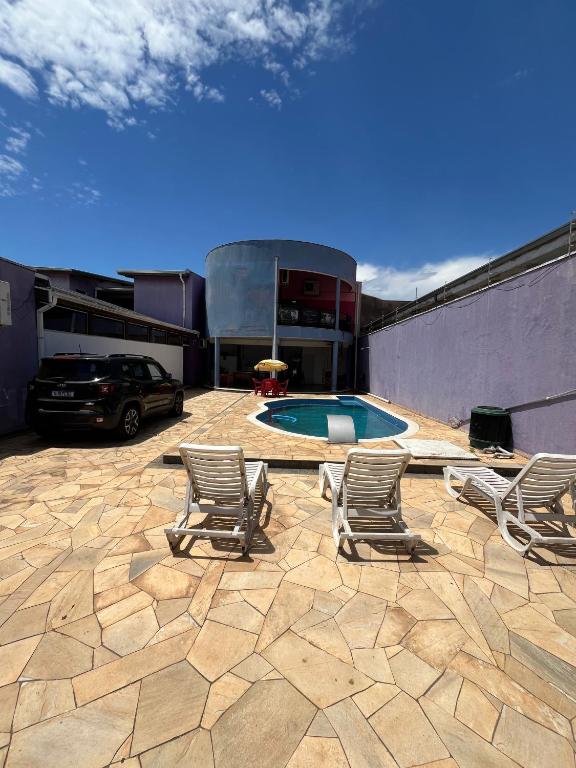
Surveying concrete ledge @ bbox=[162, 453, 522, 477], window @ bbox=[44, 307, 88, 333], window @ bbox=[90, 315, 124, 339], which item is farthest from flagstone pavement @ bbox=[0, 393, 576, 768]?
window @ bbox=[90, 315, 124, 339]

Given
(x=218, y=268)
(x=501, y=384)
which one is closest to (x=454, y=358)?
(x=501, y=384)

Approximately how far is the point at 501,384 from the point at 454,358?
2349 mm

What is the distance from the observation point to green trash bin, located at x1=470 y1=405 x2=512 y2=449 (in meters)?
7.03

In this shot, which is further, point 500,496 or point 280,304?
point 280,304

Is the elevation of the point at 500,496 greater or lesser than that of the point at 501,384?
lesser

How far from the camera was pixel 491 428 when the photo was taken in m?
7.06

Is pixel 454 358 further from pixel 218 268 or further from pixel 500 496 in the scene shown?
pixel 218 268

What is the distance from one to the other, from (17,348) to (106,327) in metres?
4.50

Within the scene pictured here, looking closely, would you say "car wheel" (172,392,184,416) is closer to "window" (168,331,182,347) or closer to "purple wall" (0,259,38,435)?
"purple wall" (0,259,38,435)

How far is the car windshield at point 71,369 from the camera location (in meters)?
6.79

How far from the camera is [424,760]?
1.62 metres

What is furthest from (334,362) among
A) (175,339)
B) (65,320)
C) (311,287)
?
(65,320)

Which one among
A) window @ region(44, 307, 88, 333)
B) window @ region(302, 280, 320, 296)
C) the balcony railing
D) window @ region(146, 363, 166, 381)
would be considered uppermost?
window @ region(302, 280, 320, 296)

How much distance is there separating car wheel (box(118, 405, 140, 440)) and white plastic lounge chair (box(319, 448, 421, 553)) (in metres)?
5.50
